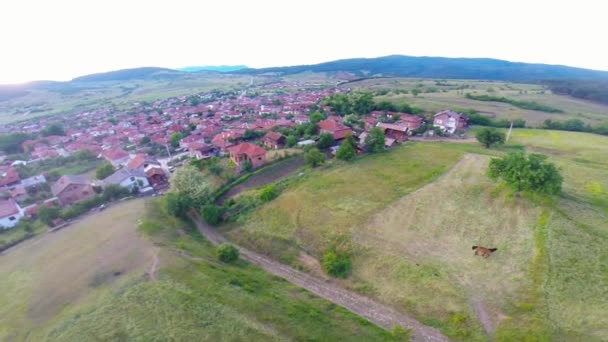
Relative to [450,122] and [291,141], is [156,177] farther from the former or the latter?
[450,122]

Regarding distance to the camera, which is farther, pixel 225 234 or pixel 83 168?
pixel 83 168

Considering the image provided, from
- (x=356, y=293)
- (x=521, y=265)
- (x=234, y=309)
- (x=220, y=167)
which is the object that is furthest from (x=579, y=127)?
(x=234, y=309)

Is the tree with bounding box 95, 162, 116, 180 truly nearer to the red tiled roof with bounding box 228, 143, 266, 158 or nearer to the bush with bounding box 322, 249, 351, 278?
the red tiled roof with bounding box 228, 143, 266, 158

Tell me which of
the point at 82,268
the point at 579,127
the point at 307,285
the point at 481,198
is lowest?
the point at 307,285

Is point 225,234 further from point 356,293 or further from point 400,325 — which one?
point 400,325

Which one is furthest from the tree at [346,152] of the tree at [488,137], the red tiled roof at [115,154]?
the red tiled roof at [115,154]

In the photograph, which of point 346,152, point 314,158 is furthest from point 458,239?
point 314,158

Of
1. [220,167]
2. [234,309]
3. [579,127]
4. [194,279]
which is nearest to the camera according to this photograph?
[234,309]

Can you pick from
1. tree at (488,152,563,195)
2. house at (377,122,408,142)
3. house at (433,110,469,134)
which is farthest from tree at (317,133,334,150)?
tree at (488,152,563,195)
